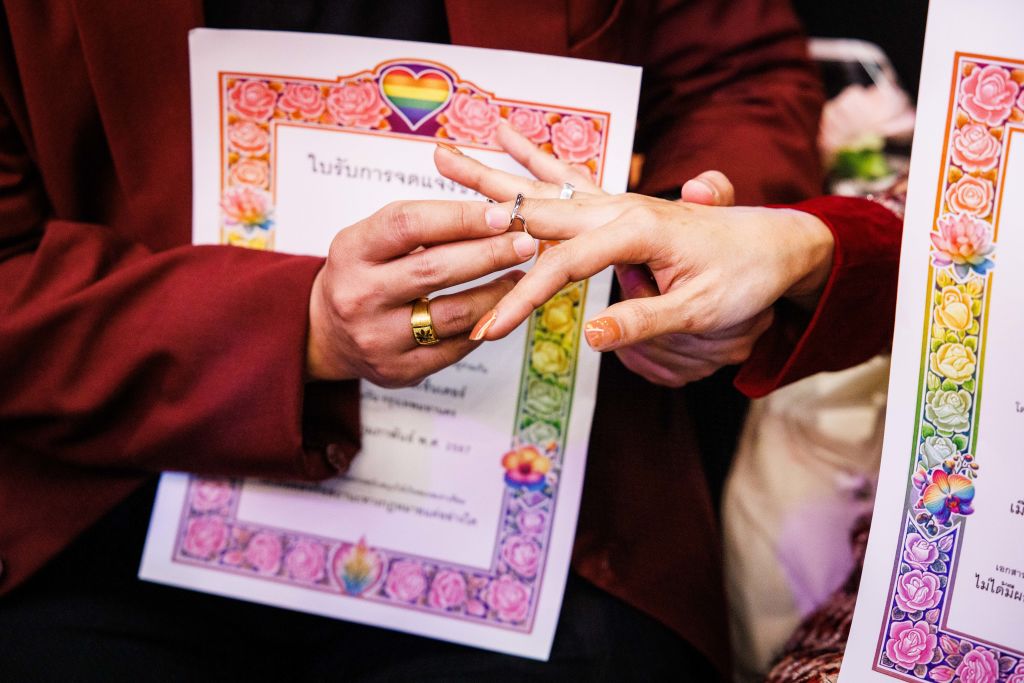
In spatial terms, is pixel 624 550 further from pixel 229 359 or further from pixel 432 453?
pixel 229 359

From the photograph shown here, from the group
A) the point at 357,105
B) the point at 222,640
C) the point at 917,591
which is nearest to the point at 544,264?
the point at 357,105

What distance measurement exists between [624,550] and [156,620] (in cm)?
41

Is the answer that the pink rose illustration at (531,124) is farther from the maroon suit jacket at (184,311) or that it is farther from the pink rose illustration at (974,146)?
the pink rose illustration at (974,146)

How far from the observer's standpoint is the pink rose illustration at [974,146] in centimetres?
51

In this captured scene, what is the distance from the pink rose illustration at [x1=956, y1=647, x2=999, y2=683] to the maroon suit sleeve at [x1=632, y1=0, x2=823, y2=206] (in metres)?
0.38

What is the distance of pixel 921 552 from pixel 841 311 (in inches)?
7.2

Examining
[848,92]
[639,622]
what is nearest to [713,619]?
[639,622]

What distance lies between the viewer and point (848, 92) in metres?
0.96

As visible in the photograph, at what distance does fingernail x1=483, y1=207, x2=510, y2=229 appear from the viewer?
0.49 m

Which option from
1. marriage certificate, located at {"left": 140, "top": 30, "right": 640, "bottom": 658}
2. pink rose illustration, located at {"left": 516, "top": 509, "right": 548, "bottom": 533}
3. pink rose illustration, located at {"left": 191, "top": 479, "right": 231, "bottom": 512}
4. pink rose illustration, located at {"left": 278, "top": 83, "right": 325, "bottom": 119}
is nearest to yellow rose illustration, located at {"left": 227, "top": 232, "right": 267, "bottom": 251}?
marriage certificate, located at {"left": 140, "top": 30, "right": 640, "bottom": 658}

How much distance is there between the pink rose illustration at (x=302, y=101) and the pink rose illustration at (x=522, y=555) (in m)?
0.38

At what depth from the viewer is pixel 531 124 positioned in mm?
586

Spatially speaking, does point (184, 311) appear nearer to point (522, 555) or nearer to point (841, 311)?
point (522, 555)

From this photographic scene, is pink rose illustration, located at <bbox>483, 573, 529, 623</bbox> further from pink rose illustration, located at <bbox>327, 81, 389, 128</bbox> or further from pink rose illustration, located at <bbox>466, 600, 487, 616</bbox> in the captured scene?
pink rose illustration, located at <bbox>327, 81, 389, 128</bbox>
